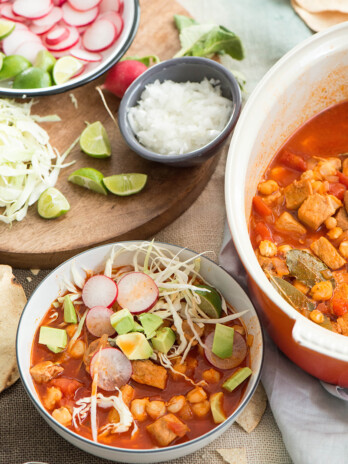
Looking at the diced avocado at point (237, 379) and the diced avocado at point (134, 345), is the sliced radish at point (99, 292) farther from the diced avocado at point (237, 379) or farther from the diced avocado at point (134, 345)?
the diced avocado at point (237, 379)

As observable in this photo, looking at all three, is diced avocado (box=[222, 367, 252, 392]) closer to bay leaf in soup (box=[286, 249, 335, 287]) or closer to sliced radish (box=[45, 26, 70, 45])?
bay leaf in soup (box=[286, 249, 335, 287])

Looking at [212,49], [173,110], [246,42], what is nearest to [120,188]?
[173,110]

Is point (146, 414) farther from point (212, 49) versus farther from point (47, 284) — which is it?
point (212, 49)

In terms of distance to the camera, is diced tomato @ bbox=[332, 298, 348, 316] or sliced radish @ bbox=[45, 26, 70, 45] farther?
sliced radish @ bbox=[45, 26, 70, 45]

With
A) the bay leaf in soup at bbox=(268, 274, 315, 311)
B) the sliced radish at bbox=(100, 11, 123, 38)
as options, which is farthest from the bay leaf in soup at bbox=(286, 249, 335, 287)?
the sliced radish at bbox=(100, 11, 123, 38)

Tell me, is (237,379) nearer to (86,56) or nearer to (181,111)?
(181,111)

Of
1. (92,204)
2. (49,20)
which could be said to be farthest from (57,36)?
(92,204)

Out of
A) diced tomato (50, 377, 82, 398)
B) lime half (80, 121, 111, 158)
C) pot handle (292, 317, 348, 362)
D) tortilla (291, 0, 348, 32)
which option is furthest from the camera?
tortilla (291, 0, 348, 32)

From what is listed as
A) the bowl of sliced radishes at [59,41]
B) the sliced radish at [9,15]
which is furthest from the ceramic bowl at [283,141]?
the sliced radish at [9,15]
